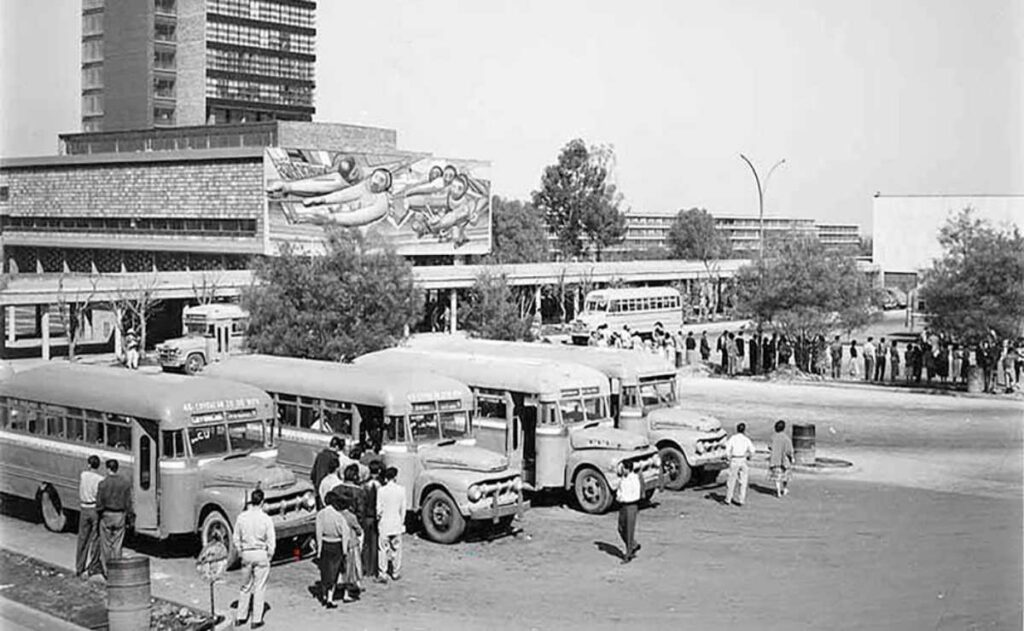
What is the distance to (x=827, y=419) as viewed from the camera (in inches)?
1276

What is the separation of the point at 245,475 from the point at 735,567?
6895 millimetres

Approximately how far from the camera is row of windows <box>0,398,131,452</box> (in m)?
17.5

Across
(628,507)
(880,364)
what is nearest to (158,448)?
(628,507)

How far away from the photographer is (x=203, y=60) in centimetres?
10256

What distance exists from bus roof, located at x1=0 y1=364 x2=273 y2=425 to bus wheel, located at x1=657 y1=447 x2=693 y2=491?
26.9 feet

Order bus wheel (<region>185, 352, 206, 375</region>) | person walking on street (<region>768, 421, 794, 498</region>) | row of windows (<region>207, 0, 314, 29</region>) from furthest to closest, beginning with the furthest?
row of windows (<region>207, 0, 314, 29</region>), bus wheel (<region>185, 352, 206, 375</region>), person walking on street (<region>768, 421, 794, 498</region>)

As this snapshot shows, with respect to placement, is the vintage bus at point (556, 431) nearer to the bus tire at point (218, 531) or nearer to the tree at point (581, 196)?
the bus tire at point (218, 531)

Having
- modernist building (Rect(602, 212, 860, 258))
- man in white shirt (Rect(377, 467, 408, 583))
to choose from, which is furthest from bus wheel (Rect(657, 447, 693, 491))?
modernist building (Rect(602, 212, 860, 258))

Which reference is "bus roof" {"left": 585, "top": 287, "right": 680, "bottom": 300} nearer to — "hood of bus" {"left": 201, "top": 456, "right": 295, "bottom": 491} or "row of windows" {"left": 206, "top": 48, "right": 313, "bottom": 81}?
"hood of bus" {"left": 201, "top": 456, "right": 295, "bottom": 491}

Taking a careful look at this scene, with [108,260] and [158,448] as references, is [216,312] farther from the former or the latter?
[108,260]

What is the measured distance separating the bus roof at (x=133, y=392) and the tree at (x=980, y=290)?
82.0 feet

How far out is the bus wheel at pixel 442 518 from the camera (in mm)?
17984

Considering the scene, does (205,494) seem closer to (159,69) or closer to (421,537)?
(421,537)

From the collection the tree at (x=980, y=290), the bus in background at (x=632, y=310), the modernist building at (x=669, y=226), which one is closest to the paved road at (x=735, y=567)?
the tree at (x=980, y=290)
